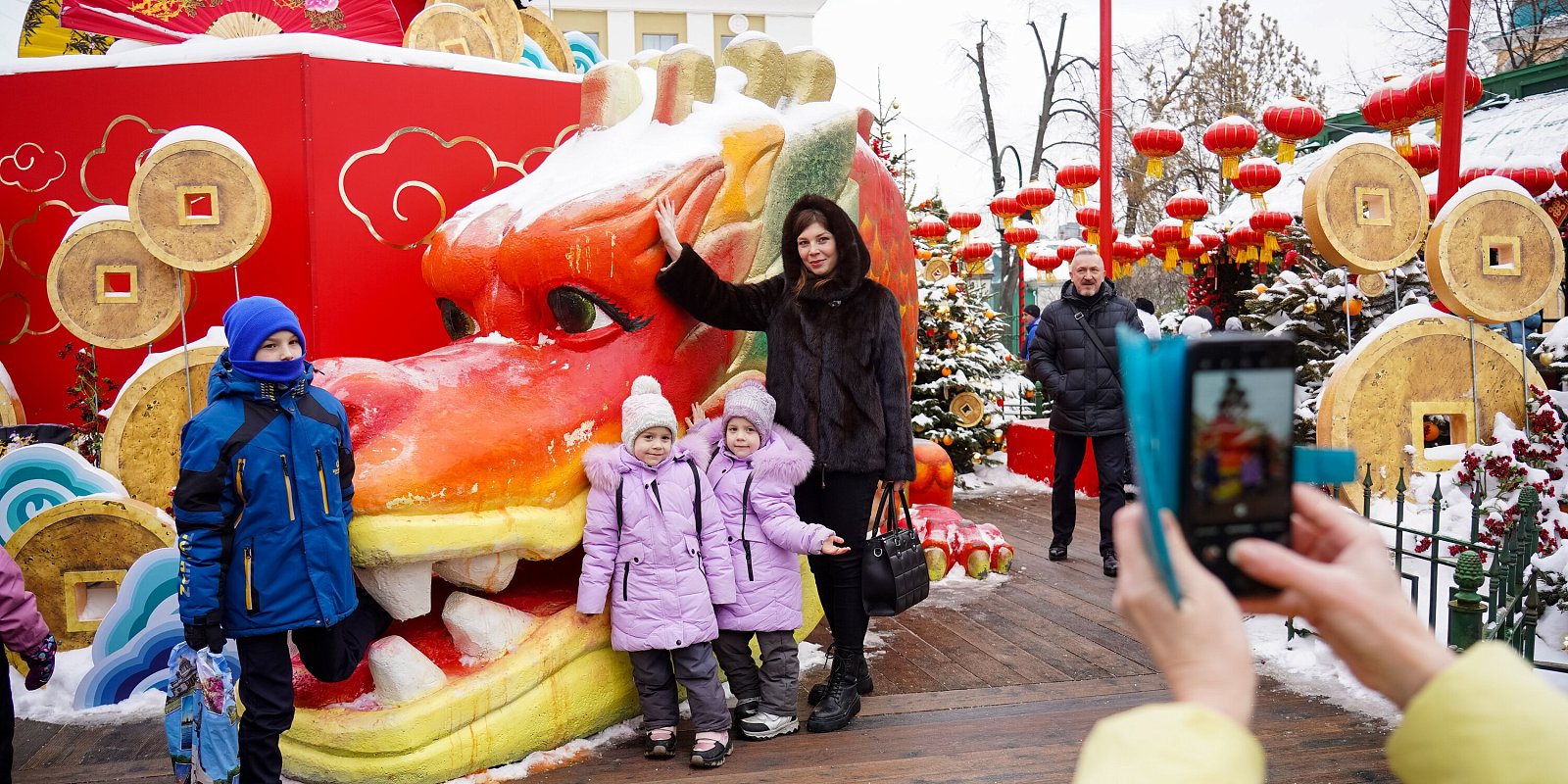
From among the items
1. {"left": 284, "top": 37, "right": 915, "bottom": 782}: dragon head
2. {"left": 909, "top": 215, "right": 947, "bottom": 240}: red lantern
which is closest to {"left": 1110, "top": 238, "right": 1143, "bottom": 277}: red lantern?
{"left": 909, "top": 215, "right": 947, "bottom": 240}: red lantern

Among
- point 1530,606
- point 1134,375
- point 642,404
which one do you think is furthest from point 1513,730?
point 1530,606

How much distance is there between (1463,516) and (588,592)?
12.8 ft

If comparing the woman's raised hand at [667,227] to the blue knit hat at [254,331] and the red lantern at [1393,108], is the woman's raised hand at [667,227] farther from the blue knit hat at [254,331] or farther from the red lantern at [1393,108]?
the red lantern at [1393,108]

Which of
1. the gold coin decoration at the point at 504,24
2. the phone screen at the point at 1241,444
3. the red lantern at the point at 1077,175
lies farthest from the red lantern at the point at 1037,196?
the phone screen at the point at 1241,444

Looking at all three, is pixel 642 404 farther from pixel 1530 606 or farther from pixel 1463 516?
pixel 1463 516

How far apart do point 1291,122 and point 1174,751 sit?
10.4 metres

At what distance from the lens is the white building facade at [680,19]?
29.0m

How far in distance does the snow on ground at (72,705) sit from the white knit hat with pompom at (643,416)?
6.61ft

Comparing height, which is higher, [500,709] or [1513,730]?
[1513,730]

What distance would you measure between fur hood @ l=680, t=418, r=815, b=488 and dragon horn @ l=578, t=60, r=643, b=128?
124 cm

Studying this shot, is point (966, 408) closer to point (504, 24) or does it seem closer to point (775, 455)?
point (504, 24)

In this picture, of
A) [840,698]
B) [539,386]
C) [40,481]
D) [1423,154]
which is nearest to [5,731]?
[40,481]

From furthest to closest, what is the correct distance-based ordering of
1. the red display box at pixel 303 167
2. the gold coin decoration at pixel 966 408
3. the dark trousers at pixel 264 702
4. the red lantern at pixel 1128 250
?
the red lantern at pixel 1128 250 < the gold coin decoration at pixel 966 408 < the red display box at pixel 303 167 < the dark trousers at pixel 264 702

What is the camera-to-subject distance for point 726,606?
3998 millimetres
